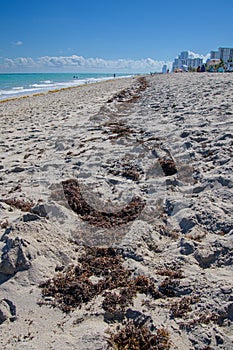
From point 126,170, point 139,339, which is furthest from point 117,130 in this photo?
point 139,339

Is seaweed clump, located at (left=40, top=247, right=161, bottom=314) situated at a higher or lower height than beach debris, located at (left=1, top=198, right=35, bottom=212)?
lower

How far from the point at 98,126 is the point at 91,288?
19.8ft

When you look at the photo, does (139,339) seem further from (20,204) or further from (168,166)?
(168,166)

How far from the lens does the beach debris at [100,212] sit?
11.4ft

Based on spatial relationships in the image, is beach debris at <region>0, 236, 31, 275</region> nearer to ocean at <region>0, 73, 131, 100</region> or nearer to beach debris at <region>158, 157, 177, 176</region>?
beach debris at <region>158, 157, 177, 176</region>

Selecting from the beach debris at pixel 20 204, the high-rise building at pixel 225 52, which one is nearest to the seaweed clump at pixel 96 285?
the beach debris at pixel 20 204

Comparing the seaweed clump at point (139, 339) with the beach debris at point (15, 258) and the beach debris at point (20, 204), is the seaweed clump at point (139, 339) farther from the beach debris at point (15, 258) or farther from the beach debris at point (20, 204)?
the beach debris at point (20, 204)

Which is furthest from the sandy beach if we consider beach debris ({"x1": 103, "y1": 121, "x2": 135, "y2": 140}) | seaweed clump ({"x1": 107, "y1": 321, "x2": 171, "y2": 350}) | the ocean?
the ocean

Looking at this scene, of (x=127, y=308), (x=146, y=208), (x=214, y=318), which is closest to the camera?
(x=214, y=318)

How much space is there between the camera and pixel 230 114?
6.87m

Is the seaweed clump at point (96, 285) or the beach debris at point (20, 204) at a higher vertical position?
the beach debris at point (20, 204)

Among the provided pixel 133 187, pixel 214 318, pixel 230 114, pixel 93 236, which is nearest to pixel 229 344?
pixel 214 318

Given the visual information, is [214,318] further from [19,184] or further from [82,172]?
[19,184]

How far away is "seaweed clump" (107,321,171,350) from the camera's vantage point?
1.90 metres
